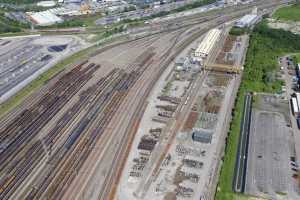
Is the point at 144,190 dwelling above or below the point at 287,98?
below

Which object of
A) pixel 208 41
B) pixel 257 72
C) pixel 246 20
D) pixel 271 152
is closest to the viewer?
pixel 271 152

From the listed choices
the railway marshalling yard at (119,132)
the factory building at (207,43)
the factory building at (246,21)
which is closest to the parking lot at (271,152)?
the railway marshalling yard at (119,132)

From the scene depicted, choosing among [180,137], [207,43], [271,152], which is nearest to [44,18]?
[207,43]

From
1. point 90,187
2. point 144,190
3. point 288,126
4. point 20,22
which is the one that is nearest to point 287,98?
point 288,126

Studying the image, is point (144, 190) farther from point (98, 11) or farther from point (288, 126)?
point (98, 11)

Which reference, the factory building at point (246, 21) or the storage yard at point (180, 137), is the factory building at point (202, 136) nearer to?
the storage yard at point (180, 137)

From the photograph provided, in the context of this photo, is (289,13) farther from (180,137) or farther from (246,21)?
(180,137)
